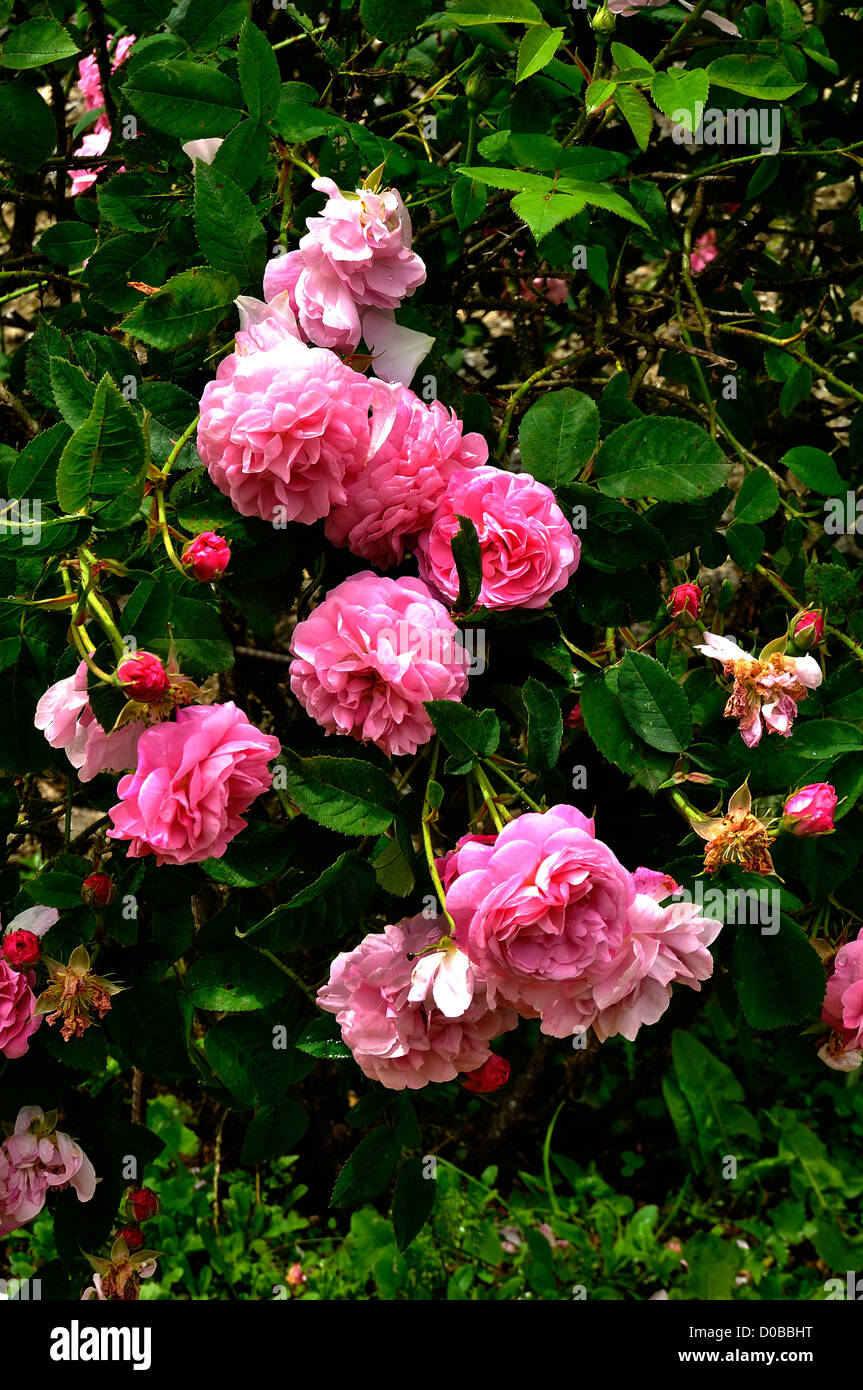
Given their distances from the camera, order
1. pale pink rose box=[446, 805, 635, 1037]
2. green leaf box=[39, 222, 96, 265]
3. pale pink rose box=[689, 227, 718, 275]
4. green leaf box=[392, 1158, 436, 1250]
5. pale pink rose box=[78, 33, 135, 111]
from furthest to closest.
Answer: pale pink rose box=[689, 227, 718, 275], pale pink rose box=[78, 33, 135, 111], green leaf box=[39, 222, 96, 265], green leaf box=[392, 1158, 436, 1250], pale pink rose box=[446, 805, 635, 1037]

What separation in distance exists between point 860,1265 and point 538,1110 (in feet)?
2.14

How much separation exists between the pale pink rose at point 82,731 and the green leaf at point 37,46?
0.70m

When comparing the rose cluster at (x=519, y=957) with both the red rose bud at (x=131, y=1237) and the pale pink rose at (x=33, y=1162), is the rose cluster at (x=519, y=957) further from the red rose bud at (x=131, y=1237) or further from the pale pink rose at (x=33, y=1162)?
the red rose bud at (x=131, y=1237)

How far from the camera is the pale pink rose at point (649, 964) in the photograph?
0.74 m

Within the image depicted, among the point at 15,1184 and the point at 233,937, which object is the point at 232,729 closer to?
the point at 233,937

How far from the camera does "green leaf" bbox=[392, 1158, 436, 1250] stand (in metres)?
1.01

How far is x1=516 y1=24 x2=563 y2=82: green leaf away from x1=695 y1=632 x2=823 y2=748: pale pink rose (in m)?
0.48

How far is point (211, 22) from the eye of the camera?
1038mm

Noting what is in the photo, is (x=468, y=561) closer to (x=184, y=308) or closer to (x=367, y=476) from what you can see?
(x=367, y=476)

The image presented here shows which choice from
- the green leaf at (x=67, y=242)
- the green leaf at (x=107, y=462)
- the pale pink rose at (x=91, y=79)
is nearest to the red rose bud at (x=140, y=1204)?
the green leaf at (x=107, y=462)

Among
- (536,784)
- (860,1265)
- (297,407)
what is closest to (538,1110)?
(860,1265)

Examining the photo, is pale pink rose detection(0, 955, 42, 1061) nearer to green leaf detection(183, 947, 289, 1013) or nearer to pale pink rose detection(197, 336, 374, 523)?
green leaf detection(183, 947, 289, 1013)

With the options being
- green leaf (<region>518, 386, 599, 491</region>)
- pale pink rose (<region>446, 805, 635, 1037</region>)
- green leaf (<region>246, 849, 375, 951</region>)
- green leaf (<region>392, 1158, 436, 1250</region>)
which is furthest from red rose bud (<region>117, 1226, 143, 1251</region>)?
green leaf (<region>518, 386, 599, 491</region>)

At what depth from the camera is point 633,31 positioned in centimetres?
120
